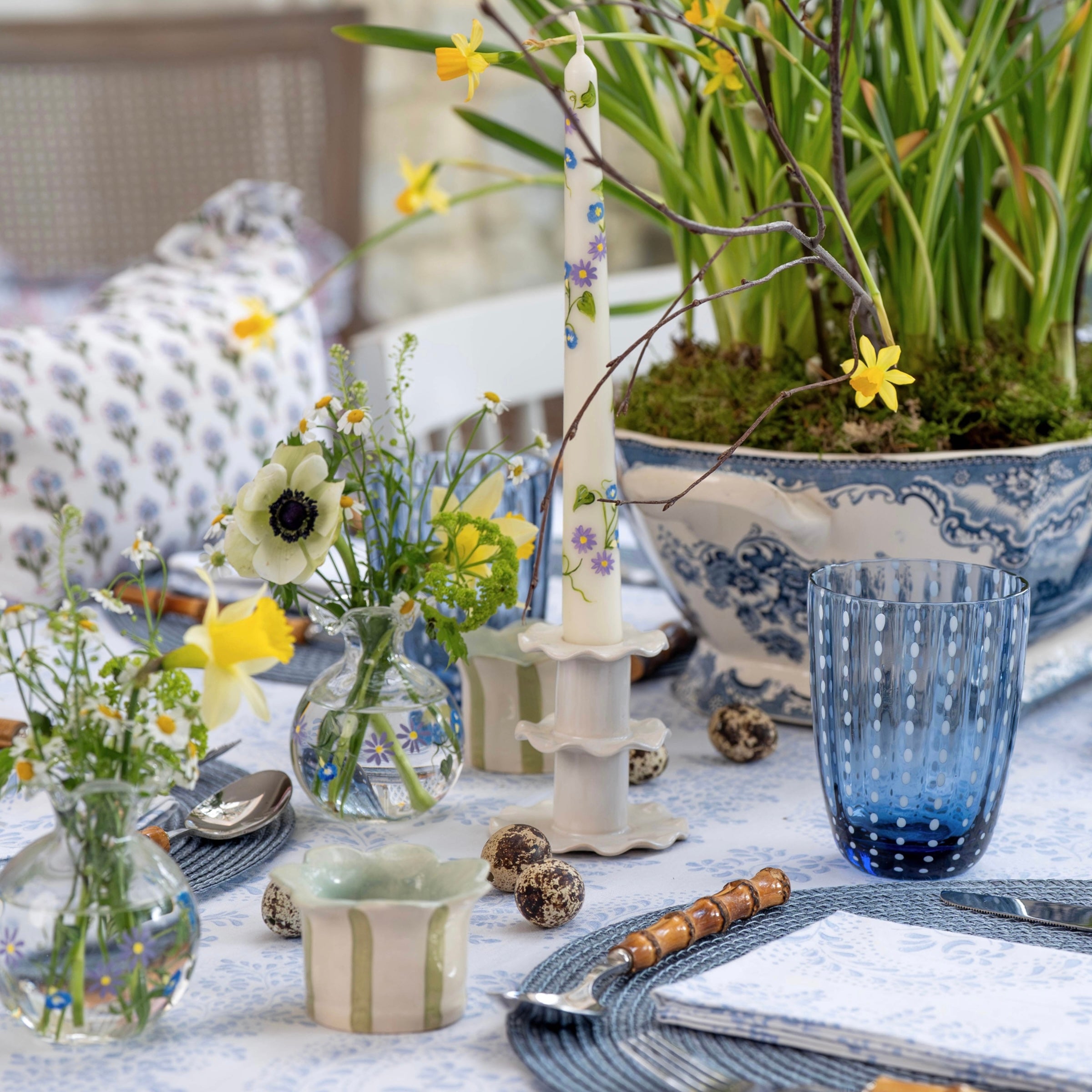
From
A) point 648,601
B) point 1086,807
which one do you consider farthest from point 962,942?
point 648,601

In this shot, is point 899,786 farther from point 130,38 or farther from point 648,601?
point 130,38

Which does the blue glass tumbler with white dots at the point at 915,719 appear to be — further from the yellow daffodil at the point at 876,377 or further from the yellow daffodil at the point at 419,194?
the yellow daffodil at the point at 419,194

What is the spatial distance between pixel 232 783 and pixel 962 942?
1.20 ft

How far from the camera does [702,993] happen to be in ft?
1.44

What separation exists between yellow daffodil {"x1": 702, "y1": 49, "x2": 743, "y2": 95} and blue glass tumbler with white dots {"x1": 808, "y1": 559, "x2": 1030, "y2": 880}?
27 centimetres

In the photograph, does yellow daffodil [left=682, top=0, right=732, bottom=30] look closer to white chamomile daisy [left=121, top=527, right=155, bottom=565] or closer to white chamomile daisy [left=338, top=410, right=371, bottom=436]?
white chamomile daisy [left=338, top=410, right=371, bottom=436]

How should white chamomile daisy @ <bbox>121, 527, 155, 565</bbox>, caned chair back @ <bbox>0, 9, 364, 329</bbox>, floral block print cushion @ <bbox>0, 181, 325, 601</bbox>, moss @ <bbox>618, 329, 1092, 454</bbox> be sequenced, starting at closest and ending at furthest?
1. white chamomile daisy @ <bbox>121, 527, 155, 565</bbox>
2. moss @ <bbox>618, 329, 1092, 454</bbox>
3. floral block print cushion @ <bbox>0, 181, 325, 601</bbox>
4. caned chair back @ <bbox>0, 9, 364, 329</bbox>

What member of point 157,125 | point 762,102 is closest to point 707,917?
point 762,102

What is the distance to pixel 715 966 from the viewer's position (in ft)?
1.58

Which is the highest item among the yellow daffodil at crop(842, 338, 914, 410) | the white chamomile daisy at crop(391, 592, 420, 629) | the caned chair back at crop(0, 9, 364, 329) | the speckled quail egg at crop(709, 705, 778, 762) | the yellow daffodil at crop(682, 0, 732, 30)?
the caned chair back at crop(0, 9, 364, 329)

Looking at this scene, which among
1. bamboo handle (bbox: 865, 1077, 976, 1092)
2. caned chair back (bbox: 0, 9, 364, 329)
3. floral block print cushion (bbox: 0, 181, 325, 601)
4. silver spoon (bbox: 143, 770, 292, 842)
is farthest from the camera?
caned chair back (bbox: 0, 9, 364, 329)

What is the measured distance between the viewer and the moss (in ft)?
2.34

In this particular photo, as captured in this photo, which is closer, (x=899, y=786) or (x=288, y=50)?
(x=899, y=786)

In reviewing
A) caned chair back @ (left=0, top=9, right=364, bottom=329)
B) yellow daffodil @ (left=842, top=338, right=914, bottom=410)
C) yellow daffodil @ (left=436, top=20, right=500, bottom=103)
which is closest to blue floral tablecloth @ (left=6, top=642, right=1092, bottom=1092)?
yellow daffodil @ (left=842, top=338, right=914, bottom=410)
